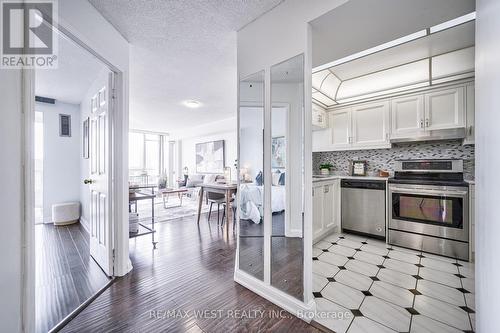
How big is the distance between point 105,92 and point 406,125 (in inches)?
153

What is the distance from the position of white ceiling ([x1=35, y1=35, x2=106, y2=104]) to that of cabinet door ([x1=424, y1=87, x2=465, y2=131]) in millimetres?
4096

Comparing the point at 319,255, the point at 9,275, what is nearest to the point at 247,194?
the point at 319,255

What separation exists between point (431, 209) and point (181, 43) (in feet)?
12.0

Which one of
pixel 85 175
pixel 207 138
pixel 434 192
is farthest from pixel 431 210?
pixel 207 138

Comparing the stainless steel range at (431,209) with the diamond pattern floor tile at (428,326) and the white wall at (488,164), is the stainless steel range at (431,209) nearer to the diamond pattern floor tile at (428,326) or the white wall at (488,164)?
the diamond pattern floor tile at (428,326)

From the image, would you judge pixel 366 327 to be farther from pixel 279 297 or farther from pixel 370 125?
pixel 370 125

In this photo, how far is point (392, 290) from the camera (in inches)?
73.7

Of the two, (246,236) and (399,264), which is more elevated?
(246,236)

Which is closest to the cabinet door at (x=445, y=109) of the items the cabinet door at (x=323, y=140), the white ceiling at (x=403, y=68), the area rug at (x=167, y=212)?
the white ceiling at (x=403, y=68)

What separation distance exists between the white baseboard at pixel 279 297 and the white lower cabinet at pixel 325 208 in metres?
1.35

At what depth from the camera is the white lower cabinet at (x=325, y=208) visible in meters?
2.95

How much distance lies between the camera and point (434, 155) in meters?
2.98

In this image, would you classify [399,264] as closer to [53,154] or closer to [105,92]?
[105,92]

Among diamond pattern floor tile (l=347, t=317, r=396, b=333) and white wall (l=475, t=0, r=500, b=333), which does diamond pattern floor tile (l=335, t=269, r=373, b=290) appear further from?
white wall (l=475, t=0, r=500, b=333)
